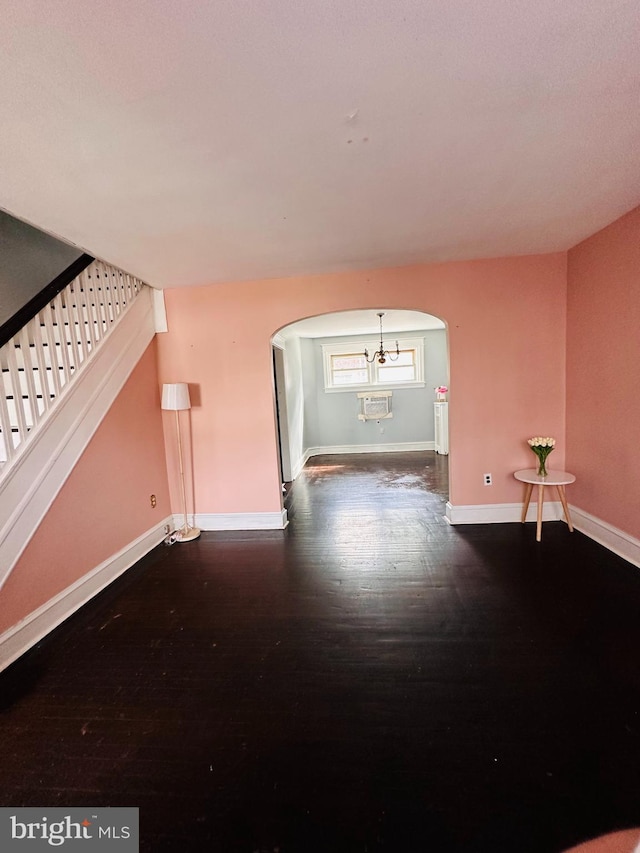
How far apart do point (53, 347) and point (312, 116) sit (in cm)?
209

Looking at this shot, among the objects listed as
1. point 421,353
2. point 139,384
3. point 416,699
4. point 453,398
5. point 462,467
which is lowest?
point 416,699

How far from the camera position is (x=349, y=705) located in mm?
1494

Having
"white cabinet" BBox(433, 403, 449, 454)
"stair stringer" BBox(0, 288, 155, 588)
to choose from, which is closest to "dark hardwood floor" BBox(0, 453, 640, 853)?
"stair stringer" BBox(0, 288, 155, 588)

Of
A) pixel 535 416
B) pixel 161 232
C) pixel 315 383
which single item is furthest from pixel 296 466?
pixel 161 232

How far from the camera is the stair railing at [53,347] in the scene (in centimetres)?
201

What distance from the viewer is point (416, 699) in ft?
4.94

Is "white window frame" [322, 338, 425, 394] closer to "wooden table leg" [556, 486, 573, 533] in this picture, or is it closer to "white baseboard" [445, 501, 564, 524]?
"white baseboard" [445, 501, 564, 524]

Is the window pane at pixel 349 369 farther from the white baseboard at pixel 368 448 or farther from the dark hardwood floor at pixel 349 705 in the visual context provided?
the dark hardwood floor at pixel 349 705

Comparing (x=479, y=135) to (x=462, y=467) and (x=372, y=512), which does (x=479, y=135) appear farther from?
(x=372, y=512)

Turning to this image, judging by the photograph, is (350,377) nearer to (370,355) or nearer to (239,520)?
(370,355)

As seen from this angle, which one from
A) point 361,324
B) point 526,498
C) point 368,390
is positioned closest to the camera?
point 526,498

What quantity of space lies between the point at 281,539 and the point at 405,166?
290 centimetres

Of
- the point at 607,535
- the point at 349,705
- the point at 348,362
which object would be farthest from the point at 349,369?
the point at 349,705

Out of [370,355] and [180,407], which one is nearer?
[180,407]
